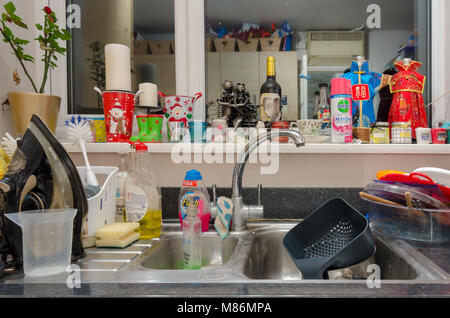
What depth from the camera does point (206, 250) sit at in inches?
41.5

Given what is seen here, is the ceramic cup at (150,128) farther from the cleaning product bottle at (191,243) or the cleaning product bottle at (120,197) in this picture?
the cleaning product bottle at (191,243)

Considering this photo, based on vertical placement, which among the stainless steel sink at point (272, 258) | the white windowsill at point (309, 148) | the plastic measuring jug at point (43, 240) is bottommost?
the stainless steel sink at point (272, 258)

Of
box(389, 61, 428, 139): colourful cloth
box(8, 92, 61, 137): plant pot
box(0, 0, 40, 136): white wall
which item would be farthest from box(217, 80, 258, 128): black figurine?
box(0, 0, 40, 136): white wall

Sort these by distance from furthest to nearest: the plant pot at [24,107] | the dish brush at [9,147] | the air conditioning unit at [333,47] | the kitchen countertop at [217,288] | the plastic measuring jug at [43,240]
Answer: the air conditioning unit at [333,47] → the plant pot at [24,107] → the dish brush at [9,147] → the plastic measuring jug at [43,240] → the kitchen countertop at [217,288]

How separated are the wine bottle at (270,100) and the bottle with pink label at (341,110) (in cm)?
24

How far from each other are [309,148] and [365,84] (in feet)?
1.30

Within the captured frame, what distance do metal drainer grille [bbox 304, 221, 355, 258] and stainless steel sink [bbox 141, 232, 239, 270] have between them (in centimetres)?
25

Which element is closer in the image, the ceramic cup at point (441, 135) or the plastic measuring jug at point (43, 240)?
the plastic measuring jug at point (43, 240)

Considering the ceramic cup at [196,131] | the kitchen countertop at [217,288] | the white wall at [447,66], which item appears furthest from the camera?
the white wall at [447,66]

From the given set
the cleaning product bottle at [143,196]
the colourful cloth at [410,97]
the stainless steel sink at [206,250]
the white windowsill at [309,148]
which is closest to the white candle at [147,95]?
the white windowsill at [309,148]

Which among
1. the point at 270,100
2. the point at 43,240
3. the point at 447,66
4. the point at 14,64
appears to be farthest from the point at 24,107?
the point at 447,66

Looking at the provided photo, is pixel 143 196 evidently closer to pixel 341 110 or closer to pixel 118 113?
pixel 118 113

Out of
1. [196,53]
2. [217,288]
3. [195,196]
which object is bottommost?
[217,288]

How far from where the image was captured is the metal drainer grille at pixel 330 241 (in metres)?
0.96
